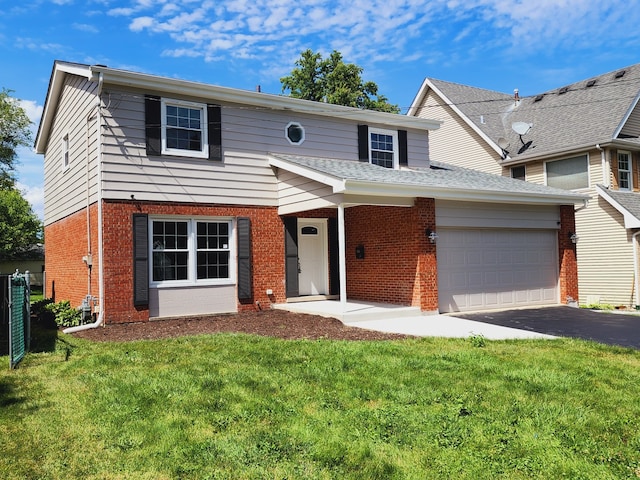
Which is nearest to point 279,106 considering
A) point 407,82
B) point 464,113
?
point 464,113

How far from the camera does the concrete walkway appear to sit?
30.7 ft

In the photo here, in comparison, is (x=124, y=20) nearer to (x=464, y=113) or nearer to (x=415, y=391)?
(x=415, y=391)

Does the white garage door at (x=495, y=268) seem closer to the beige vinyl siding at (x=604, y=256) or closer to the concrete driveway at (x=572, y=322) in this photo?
the concrete driveway at (x=572, y=322)

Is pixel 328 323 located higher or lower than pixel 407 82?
lower

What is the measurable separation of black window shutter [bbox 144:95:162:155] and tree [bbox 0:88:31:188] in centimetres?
2774

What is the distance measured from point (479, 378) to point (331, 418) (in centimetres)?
216

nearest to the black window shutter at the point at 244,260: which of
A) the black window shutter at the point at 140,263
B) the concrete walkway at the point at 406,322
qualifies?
the concrete walkway at the point at 406,322

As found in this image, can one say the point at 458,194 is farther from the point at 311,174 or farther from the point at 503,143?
the point at 503,143

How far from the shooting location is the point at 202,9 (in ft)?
39.1

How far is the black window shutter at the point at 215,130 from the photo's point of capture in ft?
40.3

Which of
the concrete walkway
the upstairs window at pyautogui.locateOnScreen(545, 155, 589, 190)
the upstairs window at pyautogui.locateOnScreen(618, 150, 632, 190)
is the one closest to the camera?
the concrete walkway

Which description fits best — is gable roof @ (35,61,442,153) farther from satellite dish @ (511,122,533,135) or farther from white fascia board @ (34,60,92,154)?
satellite dish @ (511,122,533,135)

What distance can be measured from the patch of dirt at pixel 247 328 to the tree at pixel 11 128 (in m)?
29.3

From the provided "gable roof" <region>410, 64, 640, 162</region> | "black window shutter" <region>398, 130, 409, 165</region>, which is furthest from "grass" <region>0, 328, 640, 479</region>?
"gable roof" <region>410, 64, 640, 162</region>
